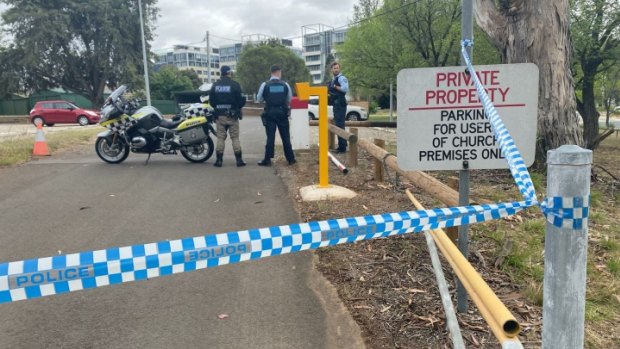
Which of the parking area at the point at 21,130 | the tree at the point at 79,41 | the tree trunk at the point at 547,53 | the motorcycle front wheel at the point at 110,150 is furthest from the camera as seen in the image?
the tree at the point at 79,41

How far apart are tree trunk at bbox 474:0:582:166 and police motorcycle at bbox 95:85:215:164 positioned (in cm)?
558

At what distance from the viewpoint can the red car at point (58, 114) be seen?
28609mm

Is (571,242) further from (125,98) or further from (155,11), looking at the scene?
(155,11)

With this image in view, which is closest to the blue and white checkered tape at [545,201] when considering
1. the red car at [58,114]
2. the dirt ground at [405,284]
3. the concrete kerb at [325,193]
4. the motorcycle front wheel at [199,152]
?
the dirt ground at [405,284]

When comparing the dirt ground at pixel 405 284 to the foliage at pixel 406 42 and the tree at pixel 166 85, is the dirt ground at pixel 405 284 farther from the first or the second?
the tree at pixel 166 85

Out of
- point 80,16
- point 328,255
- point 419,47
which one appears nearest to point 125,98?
point 328,255

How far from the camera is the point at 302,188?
7090mm

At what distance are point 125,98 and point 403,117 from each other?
8033 mm

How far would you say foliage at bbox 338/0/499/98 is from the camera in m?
21.9

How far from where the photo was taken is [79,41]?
1688 inches

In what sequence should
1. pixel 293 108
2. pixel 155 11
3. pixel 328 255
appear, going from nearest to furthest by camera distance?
1. pixel 328 255
2. pixel 293 108
3. pixel 155 11

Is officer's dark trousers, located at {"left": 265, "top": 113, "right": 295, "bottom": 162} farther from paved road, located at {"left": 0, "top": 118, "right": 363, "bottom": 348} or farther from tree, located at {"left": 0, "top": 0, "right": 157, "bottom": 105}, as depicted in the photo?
tree, located at {"left": 0, "top": 0, "right": 157, "bottom": 105}

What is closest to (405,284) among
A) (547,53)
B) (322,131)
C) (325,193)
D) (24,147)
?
(325,193)

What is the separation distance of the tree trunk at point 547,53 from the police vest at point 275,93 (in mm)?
3918
